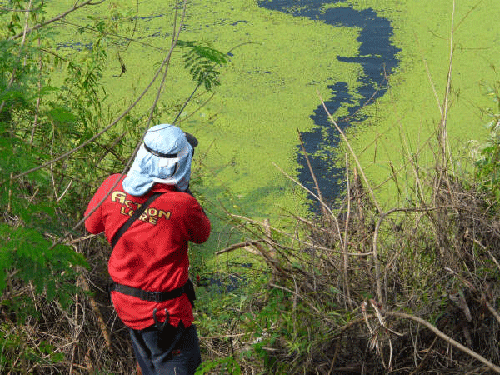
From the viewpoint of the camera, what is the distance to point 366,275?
1884mm

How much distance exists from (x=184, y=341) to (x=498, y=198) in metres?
1.10

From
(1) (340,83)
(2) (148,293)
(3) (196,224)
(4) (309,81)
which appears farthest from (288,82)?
(2) (148,293)

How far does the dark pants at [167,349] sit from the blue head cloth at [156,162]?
0.44m

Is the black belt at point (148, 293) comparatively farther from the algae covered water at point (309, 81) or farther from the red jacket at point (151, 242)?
the algae covered water at point (309, 81)

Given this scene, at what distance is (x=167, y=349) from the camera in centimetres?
189

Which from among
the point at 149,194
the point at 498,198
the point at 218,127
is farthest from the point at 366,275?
the point at 218,127

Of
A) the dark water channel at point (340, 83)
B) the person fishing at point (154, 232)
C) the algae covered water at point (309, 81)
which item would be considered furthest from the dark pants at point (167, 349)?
the algae covered water at point (309, 81)

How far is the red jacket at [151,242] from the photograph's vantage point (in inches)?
69.7

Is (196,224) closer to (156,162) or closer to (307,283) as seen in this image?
(156,162)

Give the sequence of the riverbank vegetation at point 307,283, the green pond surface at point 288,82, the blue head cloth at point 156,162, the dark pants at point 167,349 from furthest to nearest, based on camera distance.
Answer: the green pond surface at point 288,82
the dark pants at point 167,349
the blue head cloth at point 156,162
the riverbank vegetation at point 307,283

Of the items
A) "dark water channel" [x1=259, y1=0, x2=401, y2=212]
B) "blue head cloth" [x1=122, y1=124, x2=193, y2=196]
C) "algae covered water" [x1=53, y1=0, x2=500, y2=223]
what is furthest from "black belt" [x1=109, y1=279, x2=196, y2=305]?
"algae covered water" [x1=53, y1=0, x2=500, y2=223]

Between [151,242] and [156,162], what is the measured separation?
23 cm

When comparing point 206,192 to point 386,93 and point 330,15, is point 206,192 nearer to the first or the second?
point 386,93

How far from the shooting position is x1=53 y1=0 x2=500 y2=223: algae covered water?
3.67m
